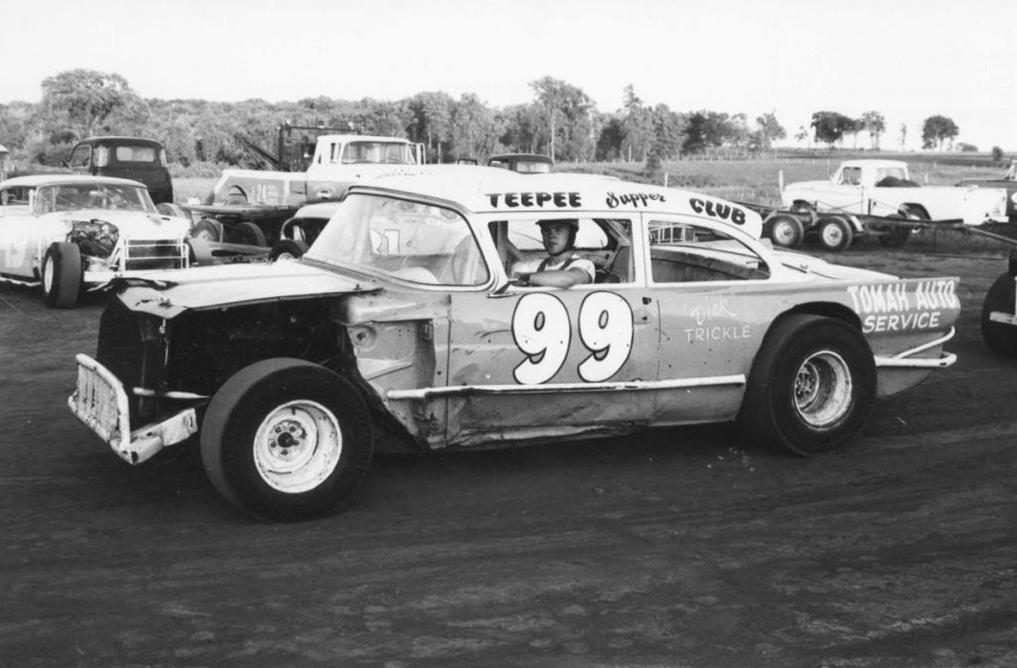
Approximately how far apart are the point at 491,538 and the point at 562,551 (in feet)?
1.16

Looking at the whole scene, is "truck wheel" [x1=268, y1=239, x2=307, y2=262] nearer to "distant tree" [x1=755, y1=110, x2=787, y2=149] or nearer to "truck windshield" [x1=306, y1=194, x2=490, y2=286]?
"truck windshield" [x1=306, y1=194, x2=490, y2=286]

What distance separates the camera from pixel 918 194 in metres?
22.7

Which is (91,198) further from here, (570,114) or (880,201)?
(570,114)

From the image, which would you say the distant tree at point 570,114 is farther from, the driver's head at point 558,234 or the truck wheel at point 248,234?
the driver's head at point 558,234

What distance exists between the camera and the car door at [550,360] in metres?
5.69

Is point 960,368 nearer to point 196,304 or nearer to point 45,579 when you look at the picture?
point 196,304

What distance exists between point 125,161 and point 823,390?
66.1 feet

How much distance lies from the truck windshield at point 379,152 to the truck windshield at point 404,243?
1230 centimetres

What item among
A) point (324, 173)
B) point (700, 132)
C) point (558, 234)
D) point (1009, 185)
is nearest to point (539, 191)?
point (558, 234)

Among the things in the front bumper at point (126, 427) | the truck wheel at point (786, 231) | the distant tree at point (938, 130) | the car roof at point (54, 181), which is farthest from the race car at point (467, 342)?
the distant tree at point (938, 130)

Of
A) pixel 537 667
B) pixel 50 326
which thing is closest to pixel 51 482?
pixel 537 667

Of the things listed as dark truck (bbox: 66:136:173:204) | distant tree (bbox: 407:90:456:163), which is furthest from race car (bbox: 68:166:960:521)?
distant tree (bbox: 407:90:456:163)

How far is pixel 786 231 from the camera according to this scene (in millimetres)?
22531

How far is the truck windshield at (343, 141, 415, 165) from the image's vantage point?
61.1ft
